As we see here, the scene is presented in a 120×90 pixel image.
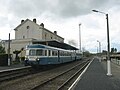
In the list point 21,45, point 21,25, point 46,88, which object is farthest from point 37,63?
point 21,25

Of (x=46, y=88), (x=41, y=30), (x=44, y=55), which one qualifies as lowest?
(x=46, y=88)

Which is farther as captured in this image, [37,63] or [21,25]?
[21,25]

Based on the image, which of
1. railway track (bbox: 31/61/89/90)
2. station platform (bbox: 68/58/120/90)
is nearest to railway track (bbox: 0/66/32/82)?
railway track (bbox: 31/61/89/90)

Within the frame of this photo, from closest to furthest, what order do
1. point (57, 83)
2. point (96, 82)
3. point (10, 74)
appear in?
point (96, 82) → point (57, 83) → point (10, 74)

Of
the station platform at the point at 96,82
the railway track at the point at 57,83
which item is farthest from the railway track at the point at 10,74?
the station platform at the point at 96,82

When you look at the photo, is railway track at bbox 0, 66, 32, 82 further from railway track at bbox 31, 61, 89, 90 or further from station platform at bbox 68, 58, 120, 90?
station platform at bbox 68, 58, 120, 90

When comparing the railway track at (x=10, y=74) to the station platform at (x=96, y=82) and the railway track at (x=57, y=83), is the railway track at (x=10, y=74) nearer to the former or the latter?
the railway track at (x=57, y=83)

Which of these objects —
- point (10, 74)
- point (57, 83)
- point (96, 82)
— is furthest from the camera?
point (10, 74)

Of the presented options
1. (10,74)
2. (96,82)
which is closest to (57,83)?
(96,82)

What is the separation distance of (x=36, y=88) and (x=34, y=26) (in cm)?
6027

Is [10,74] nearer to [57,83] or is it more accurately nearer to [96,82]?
[57,83]

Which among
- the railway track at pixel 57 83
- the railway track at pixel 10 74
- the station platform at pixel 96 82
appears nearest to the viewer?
the station platform at pixel 96 82

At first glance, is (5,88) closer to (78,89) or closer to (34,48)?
(78,89)

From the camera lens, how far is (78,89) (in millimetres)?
12750
